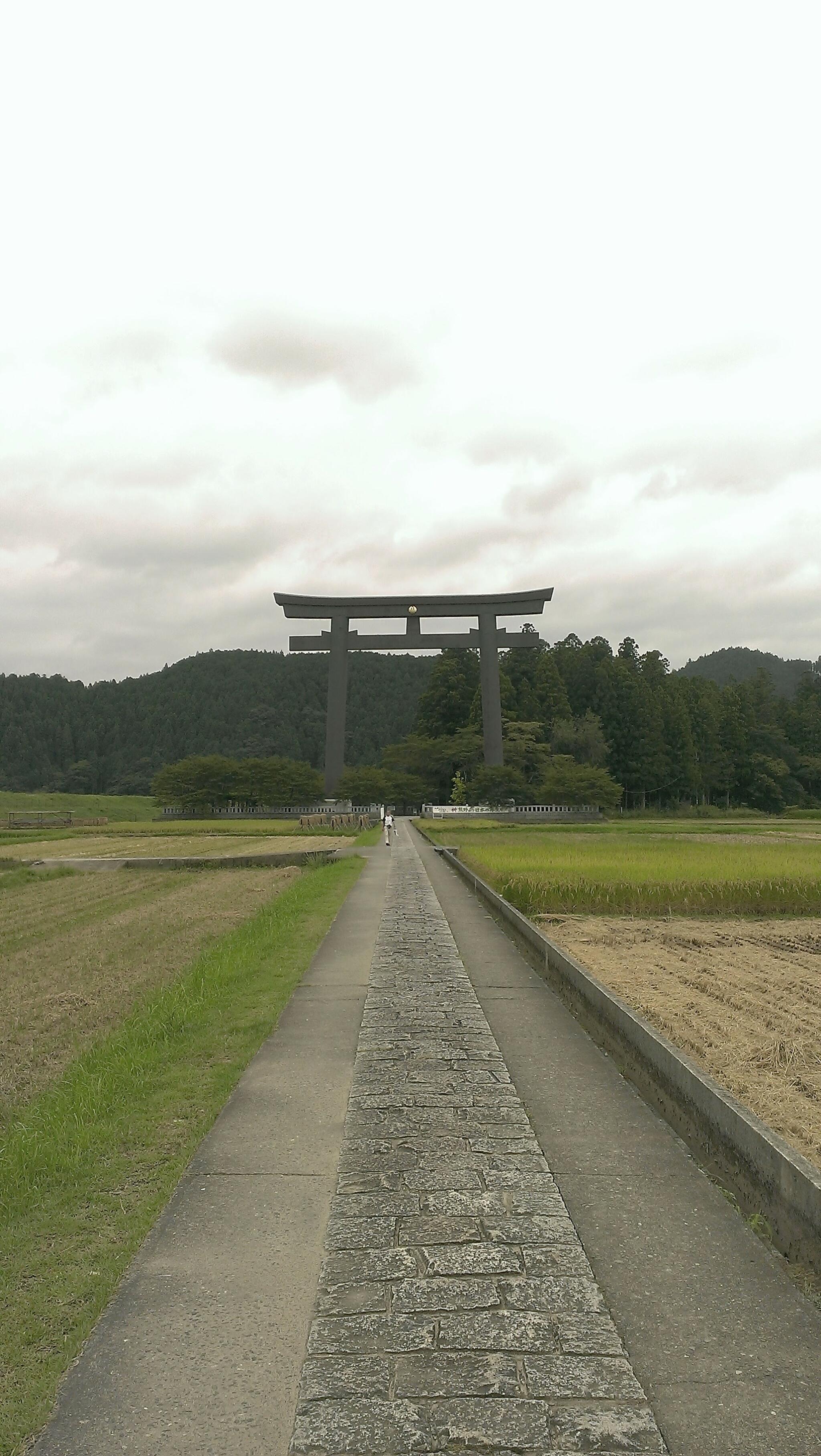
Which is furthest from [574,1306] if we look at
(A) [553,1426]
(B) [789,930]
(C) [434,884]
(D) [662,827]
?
(D) [662,827]

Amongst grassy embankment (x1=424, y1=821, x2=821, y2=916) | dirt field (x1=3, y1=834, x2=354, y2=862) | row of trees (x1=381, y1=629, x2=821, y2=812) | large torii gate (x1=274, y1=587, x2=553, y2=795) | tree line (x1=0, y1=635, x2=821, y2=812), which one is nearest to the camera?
grassy embankment (x1=424, y1=821, x2=821, y2=916)

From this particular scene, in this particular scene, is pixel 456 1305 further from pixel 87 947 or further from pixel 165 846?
pixel 165 846

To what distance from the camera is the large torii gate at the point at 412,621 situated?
197 ft

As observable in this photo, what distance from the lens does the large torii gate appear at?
197 ft

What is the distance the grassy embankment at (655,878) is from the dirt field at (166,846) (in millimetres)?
8130

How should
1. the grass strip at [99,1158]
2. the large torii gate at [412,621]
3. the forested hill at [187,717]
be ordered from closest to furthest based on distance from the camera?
the grass strip at [99,1158]
the large torii gate at [412,621]
the forested hill at [187,717]

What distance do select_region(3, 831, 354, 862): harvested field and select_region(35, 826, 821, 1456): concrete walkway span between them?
21568 millimetres

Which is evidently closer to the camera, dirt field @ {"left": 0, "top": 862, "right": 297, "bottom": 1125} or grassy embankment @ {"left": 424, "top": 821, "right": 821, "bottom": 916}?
dirt field @ {"left": 0, "top": 862, "right": 297, "bottom": 1125}

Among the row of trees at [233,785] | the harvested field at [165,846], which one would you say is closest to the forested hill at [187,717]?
the row of trees at [233,785]

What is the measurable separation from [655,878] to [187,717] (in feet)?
406

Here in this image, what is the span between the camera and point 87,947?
1199 centimetres

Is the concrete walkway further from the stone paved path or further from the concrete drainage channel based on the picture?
the concrete drainage channel

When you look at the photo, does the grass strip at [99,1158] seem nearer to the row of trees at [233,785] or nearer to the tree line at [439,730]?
the row of trees at [233,785]

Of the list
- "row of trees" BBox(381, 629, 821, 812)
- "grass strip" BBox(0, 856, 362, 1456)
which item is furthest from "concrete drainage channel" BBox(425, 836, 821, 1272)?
"row of trees" BBox(381, 629, 821, 812)
